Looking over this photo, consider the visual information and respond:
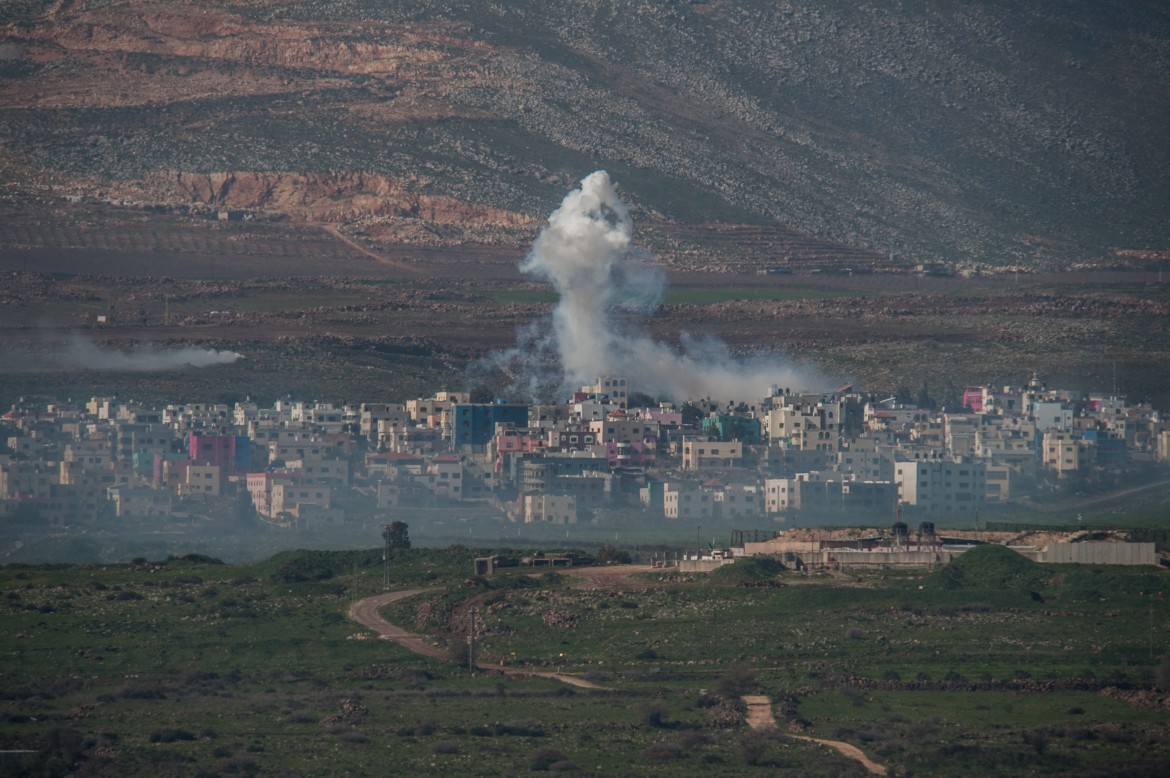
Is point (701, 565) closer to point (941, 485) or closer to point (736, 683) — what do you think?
point (736, 683)

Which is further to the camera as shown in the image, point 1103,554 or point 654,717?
point 1103,554

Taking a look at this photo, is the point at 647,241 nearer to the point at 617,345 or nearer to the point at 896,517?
the point at 617,345

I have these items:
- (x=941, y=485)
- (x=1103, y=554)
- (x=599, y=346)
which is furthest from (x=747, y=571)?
(x=599, y=346)

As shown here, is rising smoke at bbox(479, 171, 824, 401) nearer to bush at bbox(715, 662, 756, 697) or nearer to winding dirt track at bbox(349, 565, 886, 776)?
winding dirt track at bbox(349, 565, 886, 776)

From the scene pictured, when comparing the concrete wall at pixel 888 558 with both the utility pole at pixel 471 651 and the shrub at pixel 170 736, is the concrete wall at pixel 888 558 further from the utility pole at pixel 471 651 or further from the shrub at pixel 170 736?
the shrub at pixel 170 736

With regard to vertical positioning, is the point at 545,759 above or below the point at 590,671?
below
